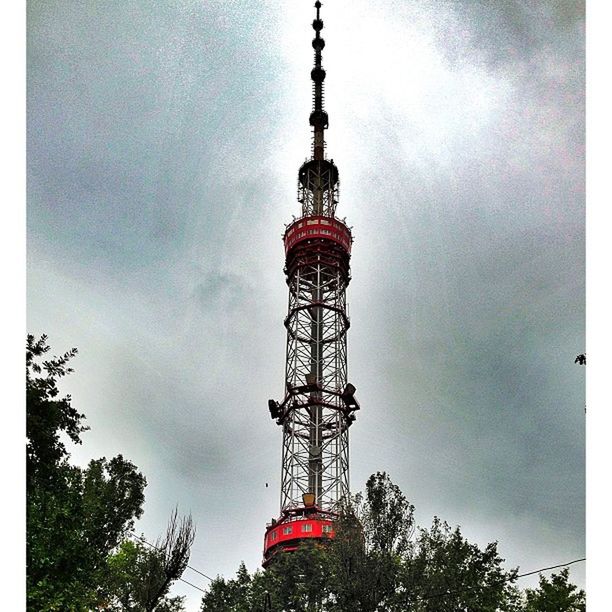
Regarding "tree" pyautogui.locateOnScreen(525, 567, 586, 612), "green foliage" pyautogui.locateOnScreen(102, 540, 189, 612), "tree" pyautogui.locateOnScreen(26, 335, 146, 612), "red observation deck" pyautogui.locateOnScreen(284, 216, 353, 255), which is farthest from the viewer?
"red observation deck" pyautogui.locateOnScreen(284, 216, 353, 255)

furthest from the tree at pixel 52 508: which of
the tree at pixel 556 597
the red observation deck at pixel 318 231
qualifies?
the red observation deck at pixel 318 231

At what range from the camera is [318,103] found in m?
53.6

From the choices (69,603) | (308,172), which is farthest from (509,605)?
(308,172)

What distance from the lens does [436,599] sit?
1766 centimetres

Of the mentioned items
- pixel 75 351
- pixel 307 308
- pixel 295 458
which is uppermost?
pixel 307 308

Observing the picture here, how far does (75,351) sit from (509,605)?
16388mm

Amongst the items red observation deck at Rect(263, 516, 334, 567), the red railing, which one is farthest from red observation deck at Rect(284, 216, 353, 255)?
the red railing

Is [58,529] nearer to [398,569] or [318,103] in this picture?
[398,569]

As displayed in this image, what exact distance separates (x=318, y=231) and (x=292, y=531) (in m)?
20.4

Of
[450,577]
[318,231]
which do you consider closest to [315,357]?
[318,231]

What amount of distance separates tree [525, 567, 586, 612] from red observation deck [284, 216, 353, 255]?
28286 millimetres

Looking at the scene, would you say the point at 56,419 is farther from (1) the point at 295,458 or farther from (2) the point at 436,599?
(1) the point at 295,458

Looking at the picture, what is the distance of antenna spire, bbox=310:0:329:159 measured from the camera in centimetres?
5339

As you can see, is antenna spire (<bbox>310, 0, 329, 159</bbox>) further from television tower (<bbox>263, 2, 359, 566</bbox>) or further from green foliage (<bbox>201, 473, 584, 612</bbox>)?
green foliage (<bbox>201, 473, 584, 612</bbox>)
